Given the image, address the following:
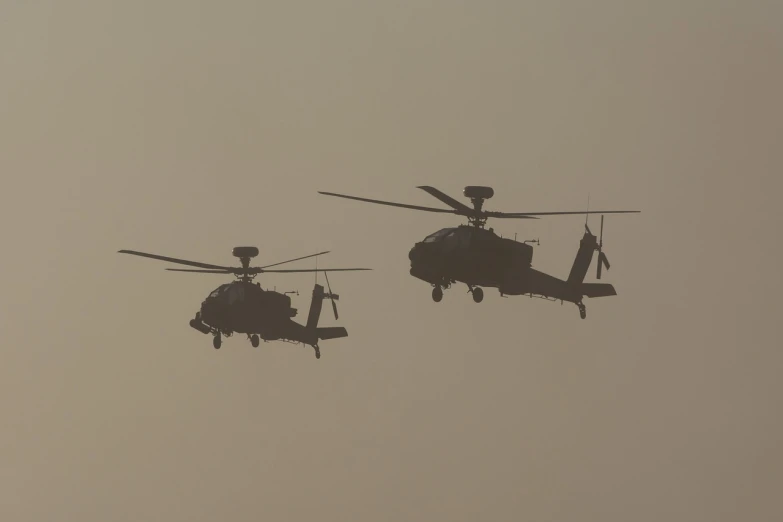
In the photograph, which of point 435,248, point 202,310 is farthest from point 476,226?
point 202,310

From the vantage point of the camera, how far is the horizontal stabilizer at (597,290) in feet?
284

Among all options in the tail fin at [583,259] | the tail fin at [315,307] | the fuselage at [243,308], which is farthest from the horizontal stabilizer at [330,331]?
the tail fin at [583,259]

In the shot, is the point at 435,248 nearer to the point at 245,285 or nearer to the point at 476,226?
the point at 476,226

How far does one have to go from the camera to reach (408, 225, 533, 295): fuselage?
8275 cm

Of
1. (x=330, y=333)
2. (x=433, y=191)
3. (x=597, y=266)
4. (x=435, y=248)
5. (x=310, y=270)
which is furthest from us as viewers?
(x=330, y=333)

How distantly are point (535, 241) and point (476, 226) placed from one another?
10.0 feet

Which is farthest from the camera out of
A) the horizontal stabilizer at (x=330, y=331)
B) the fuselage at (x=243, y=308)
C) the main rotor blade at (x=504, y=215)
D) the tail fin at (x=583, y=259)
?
the horizontal stabilizer at (x=330, y=331)

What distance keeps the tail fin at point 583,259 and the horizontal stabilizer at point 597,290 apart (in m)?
0.95

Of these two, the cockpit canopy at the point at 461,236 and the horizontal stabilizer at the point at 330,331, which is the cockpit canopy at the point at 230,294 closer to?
the horizontal stabilizer at the point at 330,331

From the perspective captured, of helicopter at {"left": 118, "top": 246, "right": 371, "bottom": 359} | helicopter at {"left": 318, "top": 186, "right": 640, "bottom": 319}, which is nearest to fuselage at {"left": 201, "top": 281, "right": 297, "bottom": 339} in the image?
helicopter at {"left": 118, "top": 246, "right": 371, "bottom": 359}

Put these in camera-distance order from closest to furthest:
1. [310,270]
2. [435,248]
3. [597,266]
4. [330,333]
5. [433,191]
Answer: [433,191], [435,248], [597,266], [310,270], [330,333]

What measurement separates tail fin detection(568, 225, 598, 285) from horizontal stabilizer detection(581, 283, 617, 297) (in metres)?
0.95

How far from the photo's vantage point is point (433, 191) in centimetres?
7800

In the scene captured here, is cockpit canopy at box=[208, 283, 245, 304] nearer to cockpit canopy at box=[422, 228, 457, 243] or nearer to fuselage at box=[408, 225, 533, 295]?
fuselage at box=[408, 225, 533, 295]
